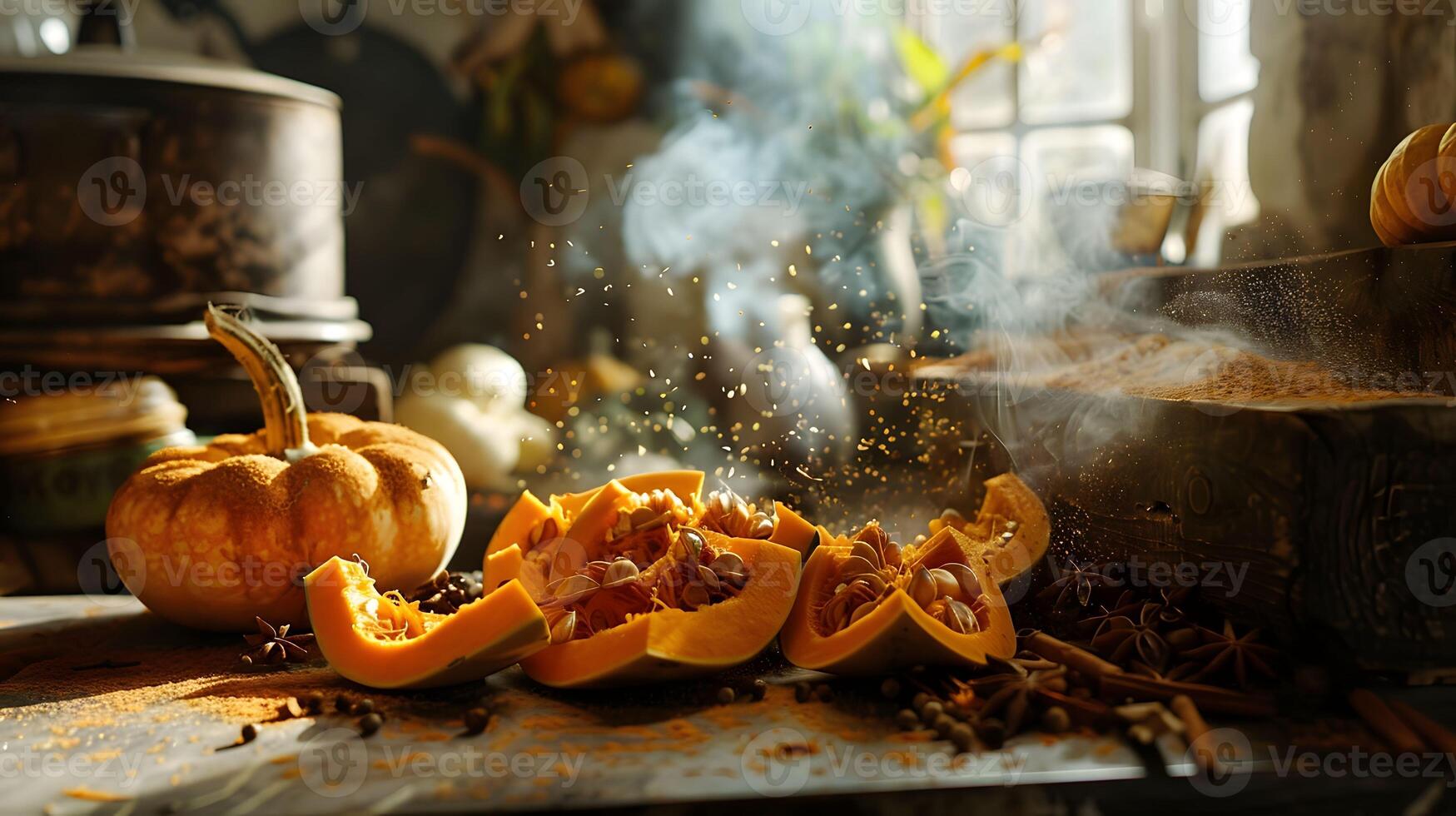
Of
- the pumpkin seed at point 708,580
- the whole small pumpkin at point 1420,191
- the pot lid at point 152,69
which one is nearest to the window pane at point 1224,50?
the whole small pumpkin at point 1420,191

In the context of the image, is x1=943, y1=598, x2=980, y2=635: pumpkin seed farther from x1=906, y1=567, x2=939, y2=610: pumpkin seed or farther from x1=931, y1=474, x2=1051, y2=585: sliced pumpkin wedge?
x1=931, y1=474, x2=1051, y2=585: sliced pumpkin wedge

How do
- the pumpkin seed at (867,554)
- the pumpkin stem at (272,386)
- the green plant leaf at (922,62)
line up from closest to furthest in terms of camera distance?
the pumpkin seed at (867,554) < the pumpkin stem at (272,386) < the green plant leaf at (922,62)

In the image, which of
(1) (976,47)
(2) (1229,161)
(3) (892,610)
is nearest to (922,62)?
(1) (976,47)

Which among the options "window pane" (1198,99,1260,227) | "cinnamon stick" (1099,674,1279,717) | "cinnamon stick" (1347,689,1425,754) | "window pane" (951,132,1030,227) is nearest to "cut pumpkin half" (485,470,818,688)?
"cinnamon stick" (1099,674,1279,717)

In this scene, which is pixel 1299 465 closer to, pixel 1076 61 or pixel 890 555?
pixel 890 555

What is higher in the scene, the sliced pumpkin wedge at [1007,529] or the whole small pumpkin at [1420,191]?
the whole small pumpkin at [1420,191]

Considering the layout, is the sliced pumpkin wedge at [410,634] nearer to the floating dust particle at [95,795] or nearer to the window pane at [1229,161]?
the floating dust particle at [95,795]
